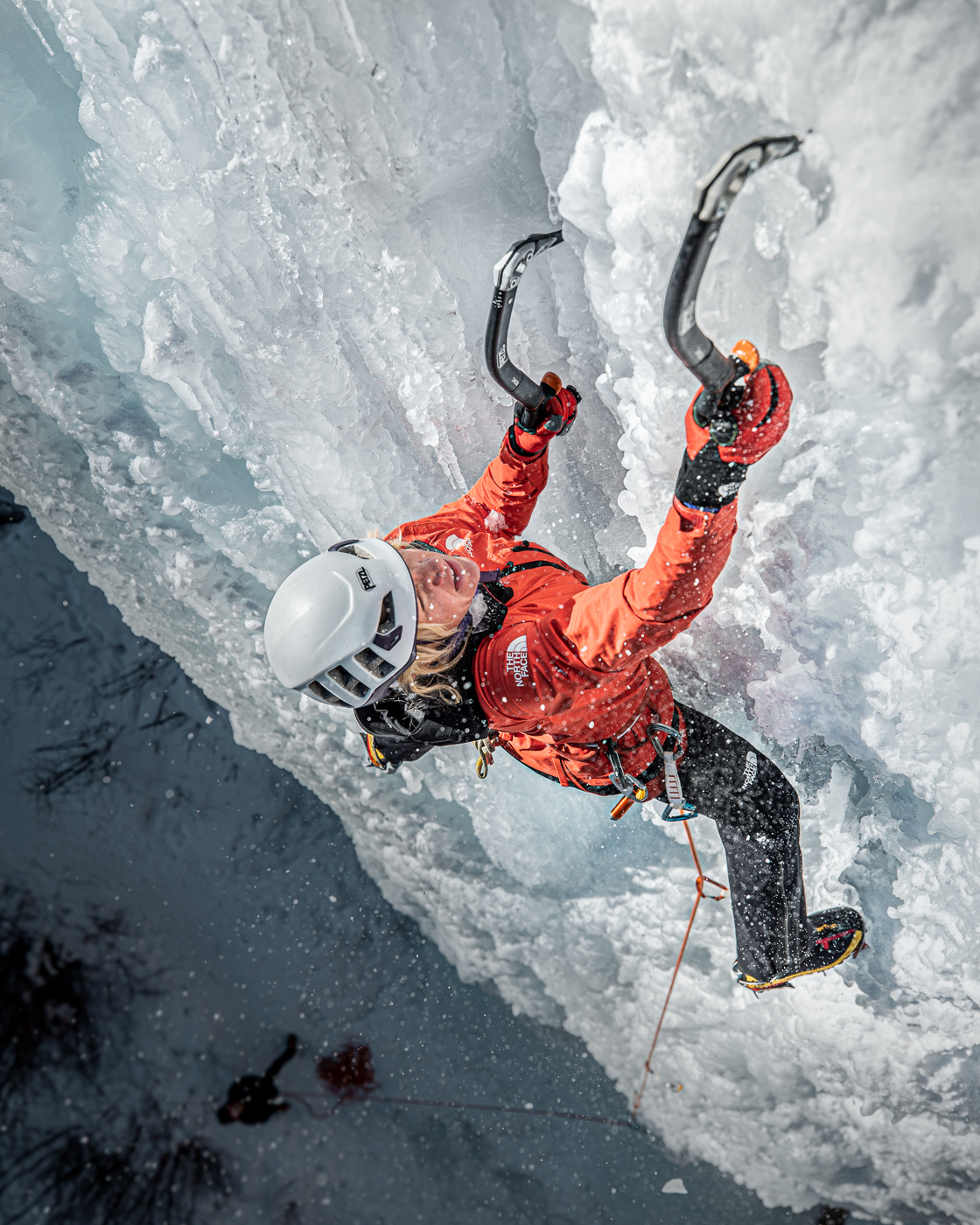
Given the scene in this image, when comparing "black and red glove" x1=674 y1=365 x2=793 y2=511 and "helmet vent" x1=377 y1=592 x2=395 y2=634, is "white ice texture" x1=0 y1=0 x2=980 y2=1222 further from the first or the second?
"helmet vent" x1=377 y1=592 x2=395 y2=634

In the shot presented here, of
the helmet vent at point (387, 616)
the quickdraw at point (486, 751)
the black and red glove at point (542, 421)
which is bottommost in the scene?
the quickdraw at point (486, 751)

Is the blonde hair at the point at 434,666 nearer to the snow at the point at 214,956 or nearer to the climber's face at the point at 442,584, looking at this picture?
the climber's face at the point at 442,584

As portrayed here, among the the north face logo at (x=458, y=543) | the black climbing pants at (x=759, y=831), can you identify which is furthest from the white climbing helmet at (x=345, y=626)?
the black climbing pants at (x=759, y=831)

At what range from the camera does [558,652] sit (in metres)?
1.45

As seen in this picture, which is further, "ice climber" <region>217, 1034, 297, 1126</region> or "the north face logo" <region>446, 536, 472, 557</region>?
"ice climber" <region>217, 1034, 297, 1126</region>

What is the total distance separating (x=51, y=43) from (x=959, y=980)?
140 inches

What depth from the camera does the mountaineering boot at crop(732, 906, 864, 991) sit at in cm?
195

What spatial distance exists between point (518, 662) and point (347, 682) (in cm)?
35

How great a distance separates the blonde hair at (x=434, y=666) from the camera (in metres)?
1.54

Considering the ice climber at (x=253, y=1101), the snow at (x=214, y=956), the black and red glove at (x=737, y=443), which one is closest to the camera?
the black and red glove at (x=737, y=443)

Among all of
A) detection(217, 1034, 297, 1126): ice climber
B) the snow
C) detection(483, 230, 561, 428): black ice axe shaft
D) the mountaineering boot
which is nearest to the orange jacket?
detection(483, 230, 561, 428): black ice axe shaft

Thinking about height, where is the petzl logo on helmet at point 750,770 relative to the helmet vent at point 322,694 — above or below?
below

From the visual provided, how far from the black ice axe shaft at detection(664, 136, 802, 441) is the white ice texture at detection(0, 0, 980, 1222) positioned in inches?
10.6

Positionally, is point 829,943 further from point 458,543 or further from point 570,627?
point 458,543
